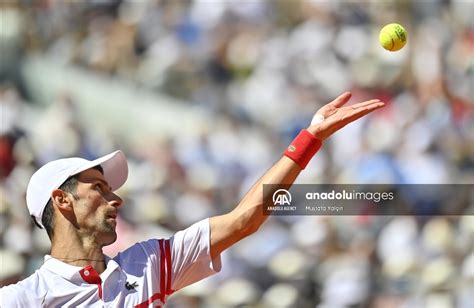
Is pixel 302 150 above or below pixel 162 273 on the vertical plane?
above

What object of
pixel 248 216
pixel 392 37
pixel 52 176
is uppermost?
pixel 392 37

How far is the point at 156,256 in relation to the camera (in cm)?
315

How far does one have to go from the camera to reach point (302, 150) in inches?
126

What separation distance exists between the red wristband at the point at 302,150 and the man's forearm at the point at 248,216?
2cm

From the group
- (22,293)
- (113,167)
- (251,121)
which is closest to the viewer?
(22,293)

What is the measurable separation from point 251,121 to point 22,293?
3.63m

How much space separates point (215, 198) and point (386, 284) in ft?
4.43

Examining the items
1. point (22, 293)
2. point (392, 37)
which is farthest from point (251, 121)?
point (22, 293)

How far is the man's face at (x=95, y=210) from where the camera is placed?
313cm

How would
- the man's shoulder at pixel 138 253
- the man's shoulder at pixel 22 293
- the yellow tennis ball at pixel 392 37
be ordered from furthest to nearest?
the yellow tennis ball at pixel 392 37
the man's shoulder at pixel 138 253
the man's shoulder at pixel 22 293

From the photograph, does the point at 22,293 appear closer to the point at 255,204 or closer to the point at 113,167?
the point at 113,167

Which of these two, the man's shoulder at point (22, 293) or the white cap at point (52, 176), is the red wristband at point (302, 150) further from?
the man's shoulder at point (22, 293)

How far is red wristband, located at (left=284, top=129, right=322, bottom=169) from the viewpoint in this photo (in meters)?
3.19

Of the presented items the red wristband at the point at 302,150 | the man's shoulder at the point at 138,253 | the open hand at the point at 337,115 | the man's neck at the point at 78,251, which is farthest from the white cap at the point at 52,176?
the open hand at the point at 337,115
